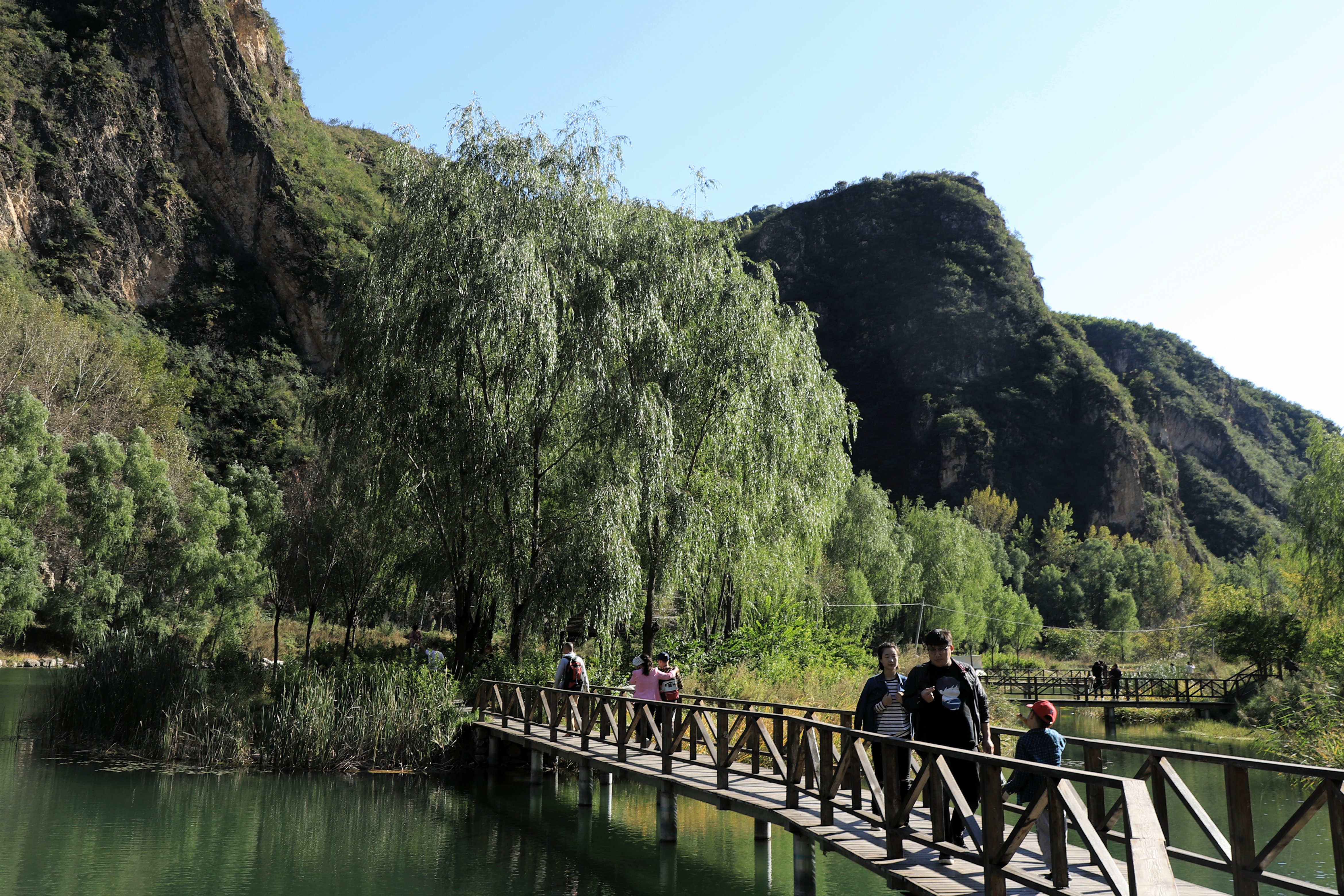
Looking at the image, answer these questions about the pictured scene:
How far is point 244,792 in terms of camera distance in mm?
13648

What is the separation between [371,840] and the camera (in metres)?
11.5

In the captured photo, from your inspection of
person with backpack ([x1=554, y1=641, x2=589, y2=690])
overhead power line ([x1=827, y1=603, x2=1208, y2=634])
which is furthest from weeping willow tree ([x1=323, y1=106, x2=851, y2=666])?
overhead power line ([x1=827, y1=603, x2=1208, y2=634])

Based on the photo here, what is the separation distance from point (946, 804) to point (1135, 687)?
38.9 metres

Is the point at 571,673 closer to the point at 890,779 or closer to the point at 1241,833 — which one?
the point at 890,779

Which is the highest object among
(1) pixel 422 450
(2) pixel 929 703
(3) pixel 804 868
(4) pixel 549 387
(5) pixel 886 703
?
(4) pixel 549 387

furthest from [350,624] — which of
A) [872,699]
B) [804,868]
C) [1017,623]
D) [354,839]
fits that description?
[1017,623]

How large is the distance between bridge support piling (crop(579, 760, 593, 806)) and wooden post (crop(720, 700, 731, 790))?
12.3 ft

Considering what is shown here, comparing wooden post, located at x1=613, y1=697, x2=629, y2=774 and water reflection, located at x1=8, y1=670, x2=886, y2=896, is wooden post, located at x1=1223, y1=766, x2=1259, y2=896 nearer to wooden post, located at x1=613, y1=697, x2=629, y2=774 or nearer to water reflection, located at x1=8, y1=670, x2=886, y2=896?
water reflection, located at x1=8, y1=670, x2=886, y2=896

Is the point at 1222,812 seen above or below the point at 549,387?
below

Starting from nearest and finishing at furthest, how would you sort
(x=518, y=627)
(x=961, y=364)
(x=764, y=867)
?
(x=764, y=867) → (x=518, y=627) → (x=961, y=364)

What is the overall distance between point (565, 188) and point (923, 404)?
10736 centimetres

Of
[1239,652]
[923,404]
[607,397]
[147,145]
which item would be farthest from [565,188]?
[923,404]

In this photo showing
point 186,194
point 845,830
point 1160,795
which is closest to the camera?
point 1160,795

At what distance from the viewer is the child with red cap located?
647 cm
